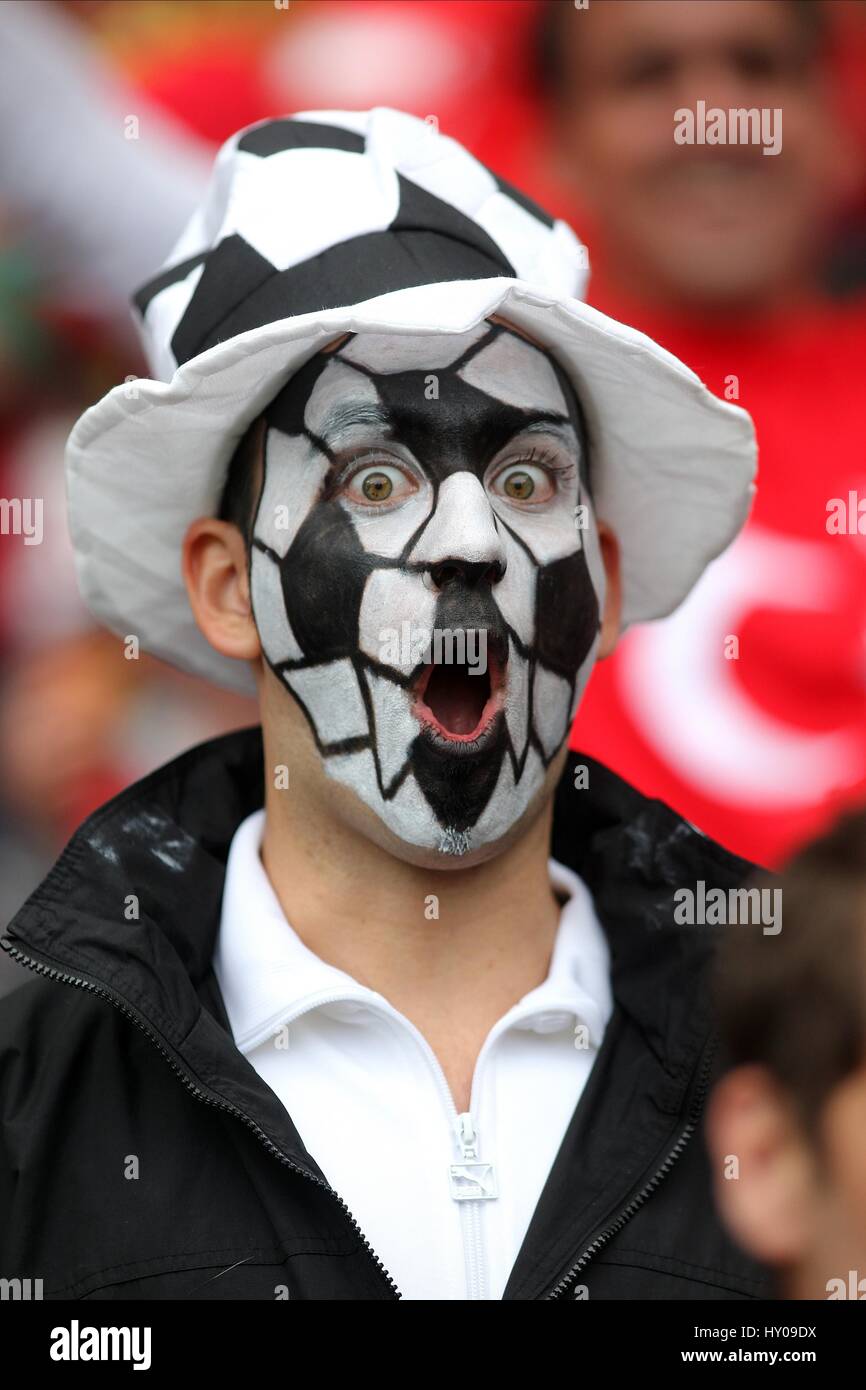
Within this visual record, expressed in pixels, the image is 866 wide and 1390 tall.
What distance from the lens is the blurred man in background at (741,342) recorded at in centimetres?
433

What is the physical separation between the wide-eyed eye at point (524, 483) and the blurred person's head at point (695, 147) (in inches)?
67.3

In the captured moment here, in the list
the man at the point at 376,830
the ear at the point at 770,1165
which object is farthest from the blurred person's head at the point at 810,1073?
the man at the point at 376,830

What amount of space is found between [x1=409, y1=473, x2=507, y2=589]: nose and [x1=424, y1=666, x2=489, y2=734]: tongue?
174mm

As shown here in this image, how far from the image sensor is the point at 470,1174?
2537 mm

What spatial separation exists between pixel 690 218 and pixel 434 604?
83.0 inches

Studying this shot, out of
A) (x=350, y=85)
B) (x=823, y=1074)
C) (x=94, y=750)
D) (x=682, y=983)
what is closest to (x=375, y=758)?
(x=682, y=983)

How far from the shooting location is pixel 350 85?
4301 mm

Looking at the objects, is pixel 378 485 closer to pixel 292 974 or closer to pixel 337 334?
pixel 337 334

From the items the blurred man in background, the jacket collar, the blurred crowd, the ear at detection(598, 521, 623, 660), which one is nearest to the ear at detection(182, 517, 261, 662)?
the jacket collar

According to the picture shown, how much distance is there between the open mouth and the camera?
2684 millimetres

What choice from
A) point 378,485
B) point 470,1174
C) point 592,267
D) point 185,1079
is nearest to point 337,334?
point 378,485

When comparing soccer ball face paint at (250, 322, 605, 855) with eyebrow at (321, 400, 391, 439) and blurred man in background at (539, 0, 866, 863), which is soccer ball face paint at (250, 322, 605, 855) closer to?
eyebrow at (321, 400, 391, 439)

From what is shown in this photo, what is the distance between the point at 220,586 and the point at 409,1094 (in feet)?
2.87
